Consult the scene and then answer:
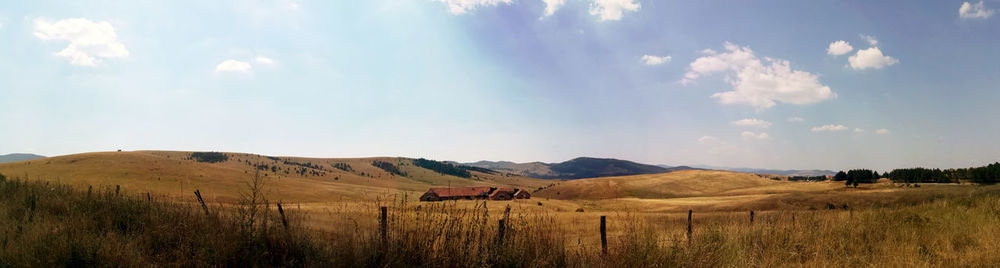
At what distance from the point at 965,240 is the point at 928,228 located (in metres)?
1.18

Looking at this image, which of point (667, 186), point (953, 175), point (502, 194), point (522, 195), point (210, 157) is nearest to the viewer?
point (953, 175)

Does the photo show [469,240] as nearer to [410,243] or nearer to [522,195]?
[410,243]

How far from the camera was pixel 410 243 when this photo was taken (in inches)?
209

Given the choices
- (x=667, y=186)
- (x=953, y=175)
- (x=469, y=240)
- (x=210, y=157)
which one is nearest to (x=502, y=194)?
(x=667, y=186)

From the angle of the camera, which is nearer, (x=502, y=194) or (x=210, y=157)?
(x=502, y=194)

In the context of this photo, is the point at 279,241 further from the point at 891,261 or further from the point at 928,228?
the point at 928,228

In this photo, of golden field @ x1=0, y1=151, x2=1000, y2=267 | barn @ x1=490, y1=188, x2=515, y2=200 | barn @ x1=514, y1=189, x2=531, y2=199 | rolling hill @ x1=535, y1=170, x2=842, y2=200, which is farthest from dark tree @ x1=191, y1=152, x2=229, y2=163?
golden field @ x1=0, y1=151, x2=1000, y2=267

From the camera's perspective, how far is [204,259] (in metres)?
5.16

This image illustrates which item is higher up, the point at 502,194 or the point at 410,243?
the point at 410,243

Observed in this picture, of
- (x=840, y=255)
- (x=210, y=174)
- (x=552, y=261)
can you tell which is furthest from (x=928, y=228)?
→ (x=210, y=174)

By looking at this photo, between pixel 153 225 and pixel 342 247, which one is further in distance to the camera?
pixel 153 225

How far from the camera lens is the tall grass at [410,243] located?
17.0 feet

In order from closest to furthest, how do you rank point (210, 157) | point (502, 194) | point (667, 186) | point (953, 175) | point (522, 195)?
point (953, 175), point (667, 186), point (522, 195), point (502, 194), point (210, 157)

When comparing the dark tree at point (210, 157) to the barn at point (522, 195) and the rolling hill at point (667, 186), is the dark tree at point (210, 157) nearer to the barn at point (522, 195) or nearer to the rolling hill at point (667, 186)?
the barn at point (522, 195)
